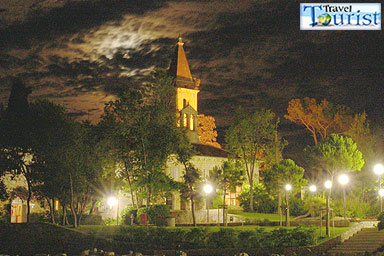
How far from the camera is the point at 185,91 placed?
192 feet

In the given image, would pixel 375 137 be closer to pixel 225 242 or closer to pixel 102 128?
pixel 102 128

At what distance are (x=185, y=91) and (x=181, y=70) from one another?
8.37 ft

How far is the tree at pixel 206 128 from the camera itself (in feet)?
221

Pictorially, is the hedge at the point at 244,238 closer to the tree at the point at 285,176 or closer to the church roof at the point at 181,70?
the tree at the point at 285,176

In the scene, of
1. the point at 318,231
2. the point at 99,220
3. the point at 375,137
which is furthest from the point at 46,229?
the point at 375,137

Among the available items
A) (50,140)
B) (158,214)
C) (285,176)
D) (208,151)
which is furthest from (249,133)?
(50,140)

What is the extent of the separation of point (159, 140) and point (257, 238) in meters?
13.5

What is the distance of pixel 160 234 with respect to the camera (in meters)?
27.7

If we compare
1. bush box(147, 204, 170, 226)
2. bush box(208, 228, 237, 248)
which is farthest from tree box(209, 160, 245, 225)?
bush box(208, 228, 237, 248)

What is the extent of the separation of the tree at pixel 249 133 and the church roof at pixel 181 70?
857 cm

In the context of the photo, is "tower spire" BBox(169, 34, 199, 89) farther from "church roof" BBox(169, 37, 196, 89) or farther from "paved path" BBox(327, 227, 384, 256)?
"paved path" BBox(327, 227, 384, 256)

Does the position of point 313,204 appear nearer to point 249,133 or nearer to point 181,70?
point 249,133

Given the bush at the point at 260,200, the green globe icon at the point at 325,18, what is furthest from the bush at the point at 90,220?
the green globe icon at the point at 325,18

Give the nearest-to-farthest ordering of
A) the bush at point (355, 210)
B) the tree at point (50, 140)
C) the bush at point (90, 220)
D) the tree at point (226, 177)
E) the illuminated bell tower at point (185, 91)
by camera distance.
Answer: the tree at point (50, 140)
the tree at point (226, 177)
the bush at point (355, 210)
the bush at point (90, 220)
the illuminated bell tower at point (185, 91)
